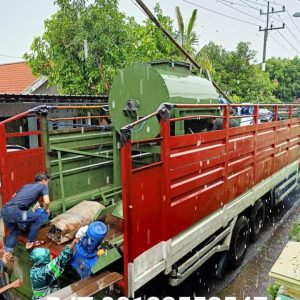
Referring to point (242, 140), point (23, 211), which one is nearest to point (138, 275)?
point (23, 211)

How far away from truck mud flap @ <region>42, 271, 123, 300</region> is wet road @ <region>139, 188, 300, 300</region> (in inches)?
30.7

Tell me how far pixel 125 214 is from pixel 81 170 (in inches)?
79.2

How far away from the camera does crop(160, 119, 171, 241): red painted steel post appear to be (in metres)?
2.81

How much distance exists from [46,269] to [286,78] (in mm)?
28150

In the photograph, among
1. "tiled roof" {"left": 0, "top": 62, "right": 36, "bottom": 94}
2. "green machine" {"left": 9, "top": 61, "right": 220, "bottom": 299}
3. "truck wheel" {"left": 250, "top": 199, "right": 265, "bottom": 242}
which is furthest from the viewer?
"tiled roof" {"left": 0, "top": 62, "right": 36, "bottom": 94}

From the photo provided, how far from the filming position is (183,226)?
10.3ft

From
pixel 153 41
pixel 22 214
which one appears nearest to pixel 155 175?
pixel 22 214

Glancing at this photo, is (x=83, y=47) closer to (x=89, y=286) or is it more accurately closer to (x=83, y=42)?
(x=83, y=42)

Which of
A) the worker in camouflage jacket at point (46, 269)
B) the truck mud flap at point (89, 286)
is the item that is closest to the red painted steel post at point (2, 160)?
the worker in camouflage jacket at point (46, 269)

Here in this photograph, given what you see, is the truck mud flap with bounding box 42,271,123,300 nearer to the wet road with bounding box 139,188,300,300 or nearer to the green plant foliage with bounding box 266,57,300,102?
the wet road with bounding box 139,188,300,300

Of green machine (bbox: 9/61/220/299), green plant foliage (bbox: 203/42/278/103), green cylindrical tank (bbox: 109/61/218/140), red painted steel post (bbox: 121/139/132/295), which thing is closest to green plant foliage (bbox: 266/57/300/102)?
green plant foliage (bbox: 203/42/278/103)

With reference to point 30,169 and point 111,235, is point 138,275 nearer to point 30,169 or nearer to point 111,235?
point 111,235

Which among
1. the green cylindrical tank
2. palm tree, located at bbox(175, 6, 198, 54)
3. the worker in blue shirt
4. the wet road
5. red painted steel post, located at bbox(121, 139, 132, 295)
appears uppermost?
palm tree, located at bbox(175, 6, 198, 54)

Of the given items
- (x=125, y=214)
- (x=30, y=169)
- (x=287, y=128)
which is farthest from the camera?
(x=287, y=128)
